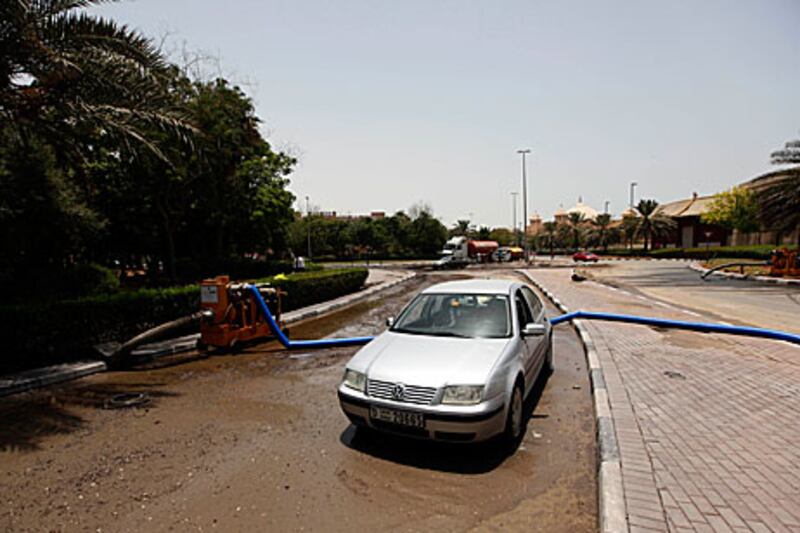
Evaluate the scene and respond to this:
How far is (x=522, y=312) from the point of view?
5.56m

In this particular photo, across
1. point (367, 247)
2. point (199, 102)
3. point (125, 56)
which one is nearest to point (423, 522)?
point (125, 56)

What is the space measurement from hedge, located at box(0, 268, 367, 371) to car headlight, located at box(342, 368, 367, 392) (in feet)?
20.6

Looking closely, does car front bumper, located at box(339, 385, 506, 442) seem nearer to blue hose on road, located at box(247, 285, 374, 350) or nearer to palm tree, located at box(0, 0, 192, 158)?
blue hose on road, located at box(247, 285, 374, 350)

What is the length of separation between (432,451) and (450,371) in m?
0.87

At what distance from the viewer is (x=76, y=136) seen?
993 centimetres

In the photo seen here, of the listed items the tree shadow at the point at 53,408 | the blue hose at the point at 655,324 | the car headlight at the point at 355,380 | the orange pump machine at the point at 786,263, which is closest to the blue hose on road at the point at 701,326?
Answer: the blue hose at the point at 655,324

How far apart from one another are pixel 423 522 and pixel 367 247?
65197 mm

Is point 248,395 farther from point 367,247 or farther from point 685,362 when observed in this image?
point 367,247

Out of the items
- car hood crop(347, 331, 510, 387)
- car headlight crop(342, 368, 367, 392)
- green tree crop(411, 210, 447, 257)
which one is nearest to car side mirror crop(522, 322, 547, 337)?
car hood crop(347, 331, 510, 387)

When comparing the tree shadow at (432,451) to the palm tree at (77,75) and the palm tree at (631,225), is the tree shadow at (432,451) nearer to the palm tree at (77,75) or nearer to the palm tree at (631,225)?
the palm tree at (77,75)

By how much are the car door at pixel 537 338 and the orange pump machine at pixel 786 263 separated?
73.8 ft

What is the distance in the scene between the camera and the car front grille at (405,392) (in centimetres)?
395

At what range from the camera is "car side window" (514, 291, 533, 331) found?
17.5 feet

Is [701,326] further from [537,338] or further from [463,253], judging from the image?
[463,253]
